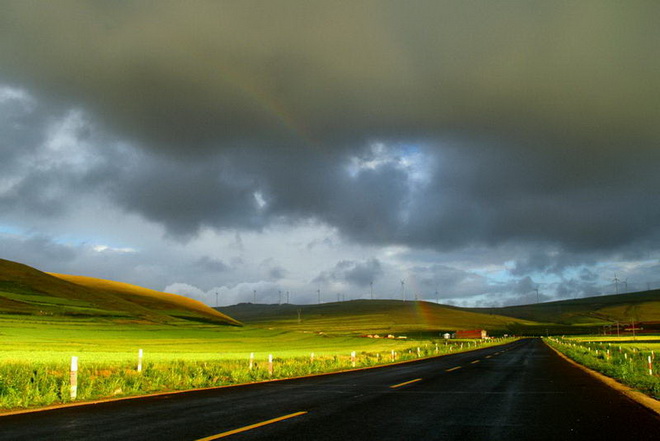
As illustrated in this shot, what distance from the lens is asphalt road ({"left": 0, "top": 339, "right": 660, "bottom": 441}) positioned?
8.70 metres

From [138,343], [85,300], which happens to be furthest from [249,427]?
[85,300]

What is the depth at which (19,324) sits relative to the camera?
81562 mm

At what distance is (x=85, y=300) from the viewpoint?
137 metres

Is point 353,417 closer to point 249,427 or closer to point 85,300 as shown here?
point 249,427

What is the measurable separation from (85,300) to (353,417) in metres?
143

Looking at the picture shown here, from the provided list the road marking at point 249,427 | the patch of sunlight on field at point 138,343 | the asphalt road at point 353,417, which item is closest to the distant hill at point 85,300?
the patch of sunlight on field at point 138,343

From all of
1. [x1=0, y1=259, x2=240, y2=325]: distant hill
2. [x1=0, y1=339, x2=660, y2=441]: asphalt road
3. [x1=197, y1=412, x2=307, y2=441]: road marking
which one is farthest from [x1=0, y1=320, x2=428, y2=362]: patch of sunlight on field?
[x1=197, y1=412, x2=307, y2=441]: road marking

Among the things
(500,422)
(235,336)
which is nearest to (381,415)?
(500,422)

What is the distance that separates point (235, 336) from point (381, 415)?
94.8 meters

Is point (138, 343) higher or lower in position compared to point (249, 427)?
lower

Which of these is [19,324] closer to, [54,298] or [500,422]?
[54,298]

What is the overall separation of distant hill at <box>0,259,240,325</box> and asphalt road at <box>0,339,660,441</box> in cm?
10164

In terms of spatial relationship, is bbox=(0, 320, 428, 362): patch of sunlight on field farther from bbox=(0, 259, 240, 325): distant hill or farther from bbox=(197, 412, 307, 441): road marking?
bbox=(197, 412, 307, 441): road marking

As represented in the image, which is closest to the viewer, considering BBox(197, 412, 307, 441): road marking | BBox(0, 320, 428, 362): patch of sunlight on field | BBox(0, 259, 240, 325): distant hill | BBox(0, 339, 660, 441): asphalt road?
BBox(197, 412, 307, 441): road marking
